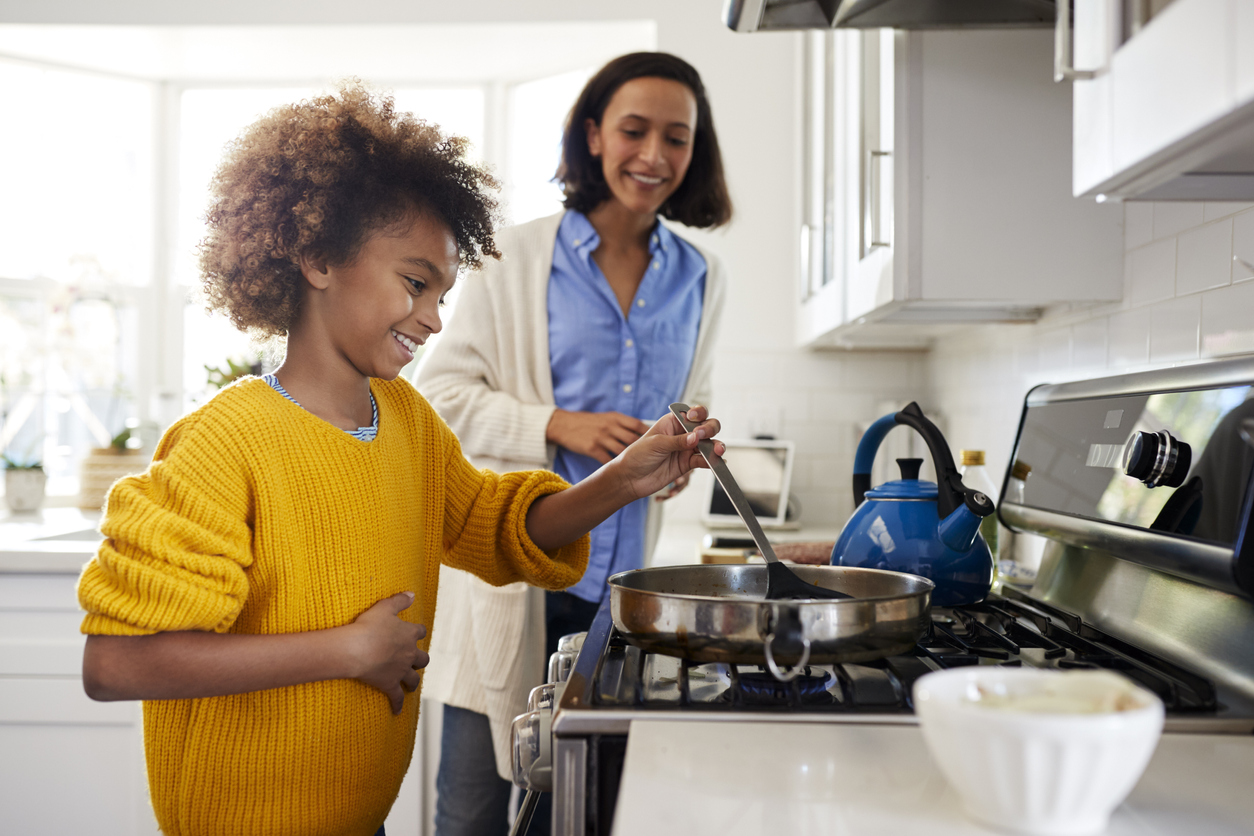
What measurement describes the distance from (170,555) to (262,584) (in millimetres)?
133

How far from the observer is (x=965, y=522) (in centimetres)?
99

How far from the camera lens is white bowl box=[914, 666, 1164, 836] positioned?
0.43 metres

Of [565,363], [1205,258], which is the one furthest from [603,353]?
[1205,258]

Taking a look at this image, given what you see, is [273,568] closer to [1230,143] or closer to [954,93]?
[1230,143]

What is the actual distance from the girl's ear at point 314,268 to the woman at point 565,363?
55 cm

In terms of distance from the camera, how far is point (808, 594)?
84cm

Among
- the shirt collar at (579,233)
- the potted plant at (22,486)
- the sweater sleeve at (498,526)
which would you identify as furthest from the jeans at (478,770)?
the potted plant at (22,486)

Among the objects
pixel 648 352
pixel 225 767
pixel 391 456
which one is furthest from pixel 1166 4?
pixel 648 352

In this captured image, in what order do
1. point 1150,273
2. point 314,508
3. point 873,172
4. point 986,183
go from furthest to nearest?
point 873,172 < point 986,183 < point 1150,273 < point 314,508

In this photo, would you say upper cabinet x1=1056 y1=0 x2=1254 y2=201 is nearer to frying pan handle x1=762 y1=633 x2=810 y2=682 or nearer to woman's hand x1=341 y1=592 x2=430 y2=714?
frying pan handle x1=762 y1=633 x2=810 y2=682

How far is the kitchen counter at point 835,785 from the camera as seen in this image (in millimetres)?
480

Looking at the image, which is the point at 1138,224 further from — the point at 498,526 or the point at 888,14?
the point at 498,526

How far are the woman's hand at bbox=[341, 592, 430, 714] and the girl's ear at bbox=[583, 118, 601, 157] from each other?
0.95 m

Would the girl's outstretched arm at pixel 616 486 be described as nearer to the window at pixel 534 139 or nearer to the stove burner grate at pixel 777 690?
the stove burner grate at pixel 777 690
